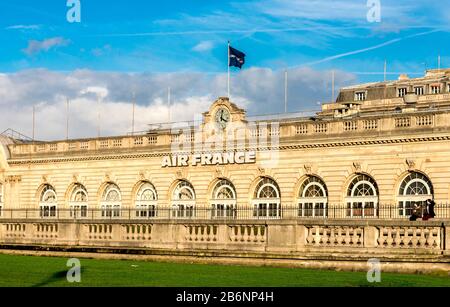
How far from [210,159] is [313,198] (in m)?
7.82

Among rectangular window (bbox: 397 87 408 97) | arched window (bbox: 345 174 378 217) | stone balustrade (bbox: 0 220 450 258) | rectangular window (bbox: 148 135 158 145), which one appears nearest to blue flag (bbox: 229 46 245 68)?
rectangular window (bbox: 148 135 158 145)

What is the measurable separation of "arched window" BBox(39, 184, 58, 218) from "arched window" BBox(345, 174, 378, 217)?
24543 mm

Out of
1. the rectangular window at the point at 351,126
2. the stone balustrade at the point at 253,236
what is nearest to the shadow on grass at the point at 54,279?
the stone balustrade at the point at 253,236

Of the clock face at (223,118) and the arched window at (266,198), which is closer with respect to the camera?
the arched window at (266,198)

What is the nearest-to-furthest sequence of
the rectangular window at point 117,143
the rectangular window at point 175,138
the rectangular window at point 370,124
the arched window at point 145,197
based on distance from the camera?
the rectangular window at point 370,124 → the rectangular window at point 175,138 → the arched window at point 145,197 → the rectangular window at point 117,143

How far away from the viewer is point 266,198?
5794 cm

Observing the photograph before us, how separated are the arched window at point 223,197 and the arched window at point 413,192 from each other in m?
12.0

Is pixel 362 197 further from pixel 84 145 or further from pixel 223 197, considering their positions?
pixel 84 145

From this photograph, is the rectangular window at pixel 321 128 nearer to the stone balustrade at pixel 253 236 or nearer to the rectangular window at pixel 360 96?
the stone balustrade at pixel 253 236

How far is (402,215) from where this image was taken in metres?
50.7

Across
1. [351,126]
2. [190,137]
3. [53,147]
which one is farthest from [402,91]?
[53,147]

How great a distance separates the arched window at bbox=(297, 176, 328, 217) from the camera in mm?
54969

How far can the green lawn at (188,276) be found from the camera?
25531 millimetres
